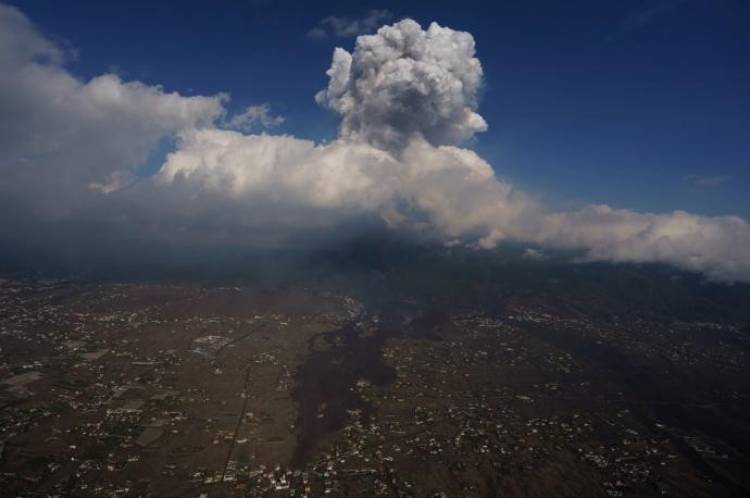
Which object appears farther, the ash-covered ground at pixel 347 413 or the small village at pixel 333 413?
the ash-covered ground at pixel 347 413

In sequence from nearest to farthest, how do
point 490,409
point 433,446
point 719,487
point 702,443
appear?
point 719,487
point 433,446
point 702,443
point 490,409

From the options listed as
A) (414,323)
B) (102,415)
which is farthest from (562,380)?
(102,415)

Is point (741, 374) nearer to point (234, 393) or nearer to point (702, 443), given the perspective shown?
point (702, 443)

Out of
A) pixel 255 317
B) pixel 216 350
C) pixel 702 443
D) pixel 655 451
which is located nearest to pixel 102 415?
pixel 216 350

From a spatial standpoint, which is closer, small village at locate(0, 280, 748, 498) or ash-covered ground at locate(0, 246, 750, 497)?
small village at locate(0, 280, 748, 498)

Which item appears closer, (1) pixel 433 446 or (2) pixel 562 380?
(1) pixel 433 446

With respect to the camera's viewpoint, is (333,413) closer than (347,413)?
Yes

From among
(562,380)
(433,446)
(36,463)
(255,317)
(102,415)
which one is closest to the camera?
(36,463)

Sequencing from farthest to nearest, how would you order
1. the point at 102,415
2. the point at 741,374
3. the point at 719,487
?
the point at 741,374
the point at 102,415
the point at 719,487

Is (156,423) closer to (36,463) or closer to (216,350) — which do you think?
(36,463)
